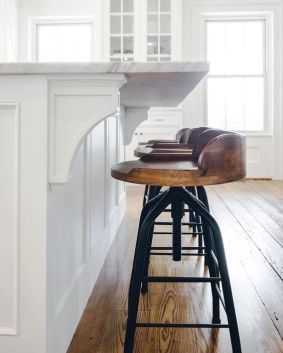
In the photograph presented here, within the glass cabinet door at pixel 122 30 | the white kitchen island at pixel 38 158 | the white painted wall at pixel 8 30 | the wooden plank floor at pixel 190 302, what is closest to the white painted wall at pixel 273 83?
the glass cabinet door at pixel 122 30

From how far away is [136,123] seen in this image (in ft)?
10.9

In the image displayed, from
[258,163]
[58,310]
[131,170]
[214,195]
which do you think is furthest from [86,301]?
[258,163]

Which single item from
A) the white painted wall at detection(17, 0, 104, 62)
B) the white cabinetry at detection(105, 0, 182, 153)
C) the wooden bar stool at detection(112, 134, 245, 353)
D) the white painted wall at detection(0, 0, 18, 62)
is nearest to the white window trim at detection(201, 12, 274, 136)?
the white cabinetry at detection(105, 0, 182, 153)

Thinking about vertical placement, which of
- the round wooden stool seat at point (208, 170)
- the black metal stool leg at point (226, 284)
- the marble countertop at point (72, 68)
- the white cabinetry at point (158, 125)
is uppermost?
the white cabinetry at point (158, 125)

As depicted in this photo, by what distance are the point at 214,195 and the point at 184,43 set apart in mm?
2499

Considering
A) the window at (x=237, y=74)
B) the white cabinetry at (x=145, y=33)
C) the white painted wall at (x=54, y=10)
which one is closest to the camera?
the white cabinetry at (x=145, y=33)

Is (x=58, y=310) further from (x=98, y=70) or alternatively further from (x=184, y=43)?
(x=184, y=43)

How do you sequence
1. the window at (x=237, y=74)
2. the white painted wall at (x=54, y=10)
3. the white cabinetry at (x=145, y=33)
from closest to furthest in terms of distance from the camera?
the white cabinetry at (x=145, y=33), the white painted wall at (x=54, y=10), the window at (x=237, y=74)

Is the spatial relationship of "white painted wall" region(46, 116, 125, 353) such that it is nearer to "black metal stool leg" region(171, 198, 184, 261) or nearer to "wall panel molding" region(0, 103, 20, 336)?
"wall panel molding" region(0, 103, 20, 336)

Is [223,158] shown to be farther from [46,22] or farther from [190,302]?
[46,22]

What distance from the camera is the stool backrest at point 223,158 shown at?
3.29ft

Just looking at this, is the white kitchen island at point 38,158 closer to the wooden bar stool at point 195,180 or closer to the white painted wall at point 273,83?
the wooden bar stool at point 195,180

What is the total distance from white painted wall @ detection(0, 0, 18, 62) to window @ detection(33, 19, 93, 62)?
12.3 inches

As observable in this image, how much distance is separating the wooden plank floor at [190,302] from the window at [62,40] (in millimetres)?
3732
